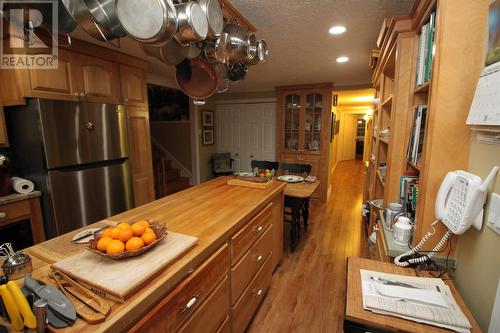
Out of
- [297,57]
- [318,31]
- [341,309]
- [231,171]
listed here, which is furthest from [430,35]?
[231,171]

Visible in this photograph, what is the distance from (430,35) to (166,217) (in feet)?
5.82

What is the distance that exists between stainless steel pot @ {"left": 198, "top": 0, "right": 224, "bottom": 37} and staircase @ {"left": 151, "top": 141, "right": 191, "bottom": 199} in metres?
3.79

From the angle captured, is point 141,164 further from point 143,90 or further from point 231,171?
point 231,171

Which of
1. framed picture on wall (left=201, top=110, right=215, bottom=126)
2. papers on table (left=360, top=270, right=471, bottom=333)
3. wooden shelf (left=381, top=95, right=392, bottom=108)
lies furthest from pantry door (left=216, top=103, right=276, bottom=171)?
papers on table (left=360, top=270, right=471, bottom=333)

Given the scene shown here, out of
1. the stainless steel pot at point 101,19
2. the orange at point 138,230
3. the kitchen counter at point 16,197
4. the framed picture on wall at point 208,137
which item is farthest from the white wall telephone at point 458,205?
the framed picture on wall at point 208,137

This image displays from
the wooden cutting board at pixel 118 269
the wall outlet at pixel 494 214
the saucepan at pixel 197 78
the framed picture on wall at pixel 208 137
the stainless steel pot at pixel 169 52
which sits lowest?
the wooden cutting board at pixel 118 269

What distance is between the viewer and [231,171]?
5.23 meters

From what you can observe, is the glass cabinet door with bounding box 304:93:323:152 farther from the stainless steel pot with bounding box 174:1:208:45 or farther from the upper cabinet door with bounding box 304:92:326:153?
the stainless steel pot with bounding box 174:1:208:45

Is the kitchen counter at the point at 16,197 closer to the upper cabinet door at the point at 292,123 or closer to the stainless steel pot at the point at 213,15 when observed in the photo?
the stainless steel pot at the point at 213,15

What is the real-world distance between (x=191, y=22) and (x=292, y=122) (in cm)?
372

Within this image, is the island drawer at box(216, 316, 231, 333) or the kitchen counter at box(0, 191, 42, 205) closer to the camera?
the island drawer at box(216, 316, 231, 333)

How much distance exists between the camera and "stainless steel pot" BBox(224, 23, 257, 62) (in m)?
→ 1.55

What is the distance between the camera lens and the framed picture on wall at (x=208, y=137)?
5.01 metres

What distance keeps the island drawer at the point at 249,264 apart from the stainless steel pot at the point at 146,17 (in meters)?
1.30
